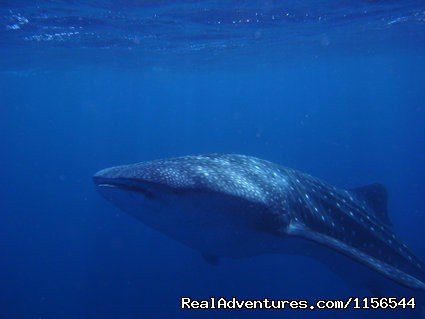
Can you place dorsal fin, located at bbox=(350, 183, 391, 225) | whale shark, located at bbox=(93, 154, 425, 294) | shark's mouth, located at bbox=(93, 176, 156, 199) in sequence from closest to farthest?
shark's mouth, located at bbox=(93, 176, 156, 199), whale shark, located at bbox=(93, 154, 425, 294), dorsal fin, located at bbox=(350, 183, 391, 225)

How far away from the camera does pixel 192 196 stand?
4.27 m

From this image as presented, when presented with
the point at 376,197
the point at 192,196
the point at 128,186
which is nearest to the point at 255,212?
the point at 192,196

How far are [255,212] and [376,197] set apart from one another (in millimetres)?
3763

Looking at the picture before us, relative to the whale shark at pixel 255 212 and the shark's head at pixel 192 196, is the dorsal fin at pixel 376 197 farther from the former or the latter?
the shark's head at pixel 192 196

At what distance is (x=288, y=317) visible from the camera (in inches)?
657

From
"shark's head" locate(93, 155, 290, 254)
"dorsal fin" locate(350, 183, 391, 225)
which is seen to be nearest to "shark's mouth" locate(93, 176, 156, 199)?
"shark's head" locate(93, 155, 290, 254)

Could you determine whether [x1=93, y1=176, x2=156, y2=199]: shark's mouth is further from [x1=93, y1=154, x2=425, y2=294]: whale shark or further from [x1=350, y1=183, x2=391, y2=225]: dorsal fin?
[x1=350, y1=183, x2=391, y2=225]: dorsal fin

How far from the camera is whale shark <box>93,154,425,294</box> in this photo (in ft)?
13.8

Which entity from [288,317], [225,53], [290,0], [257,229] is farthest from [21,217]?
[257,229]

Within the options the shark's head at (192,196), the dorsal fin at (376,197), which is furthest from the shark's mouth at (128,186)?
the dorsal fin at (376,197)

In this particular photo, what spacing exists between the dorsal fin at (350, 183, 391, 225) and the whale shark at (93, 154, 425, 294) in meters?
0.33

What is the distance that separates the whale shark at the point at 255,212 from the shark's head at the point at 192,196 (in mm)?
11

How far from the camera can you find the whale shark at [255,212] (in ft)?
13.8

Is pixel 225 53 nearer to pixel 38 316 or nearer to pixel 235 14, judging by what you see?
pixel 235 14
